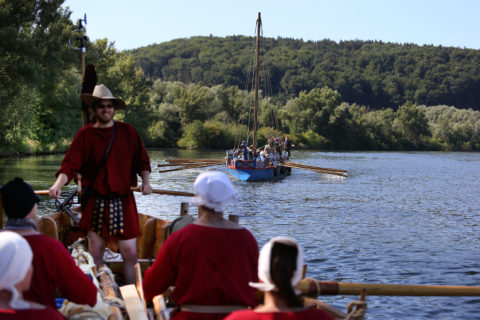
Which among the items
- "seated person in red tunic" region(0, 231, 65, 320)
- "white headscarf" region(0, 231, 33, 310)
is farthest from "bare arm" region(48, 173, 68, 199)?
"white headscarf" region(0, 231, 33, 310)

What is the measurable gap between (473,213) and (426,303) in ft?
39.7

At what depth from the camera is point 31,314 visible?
2.67m

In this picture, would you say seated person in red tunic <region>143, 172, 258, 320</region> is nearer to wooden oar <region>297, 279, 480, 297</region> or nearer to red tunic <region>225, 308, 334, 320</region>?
wooden oar <region>297, 279, 480, 297</region>

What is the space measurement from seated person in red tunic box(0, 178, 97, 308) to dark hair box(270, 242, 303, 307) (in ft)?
3.98

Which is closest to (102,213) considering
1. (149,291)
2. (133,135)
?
(133,135)

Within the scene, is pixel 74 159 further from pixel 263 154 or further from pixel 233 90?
pixel 233 90

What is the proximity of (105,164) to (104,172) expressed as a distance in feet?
0.23

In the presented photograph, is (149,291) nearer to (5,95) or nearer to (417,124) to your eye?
(5,95)

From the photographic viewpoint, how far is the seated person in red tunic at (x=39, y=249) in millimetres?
2949

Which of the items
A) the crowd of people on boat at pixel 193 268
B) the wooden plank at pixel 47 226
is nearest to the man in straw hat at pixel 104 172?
the crowd of people on boat at pixel 193 268

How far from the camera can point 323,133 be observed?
9425 cm

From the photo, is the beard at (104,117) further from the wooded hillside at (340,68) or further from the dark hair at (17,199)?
the wooded hillside at (340,68)

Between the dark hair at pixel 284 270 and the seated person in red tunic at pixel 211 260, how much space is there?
762 mm

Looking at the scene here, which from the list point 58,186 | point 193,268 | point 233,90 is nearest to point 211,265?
point 193,268
